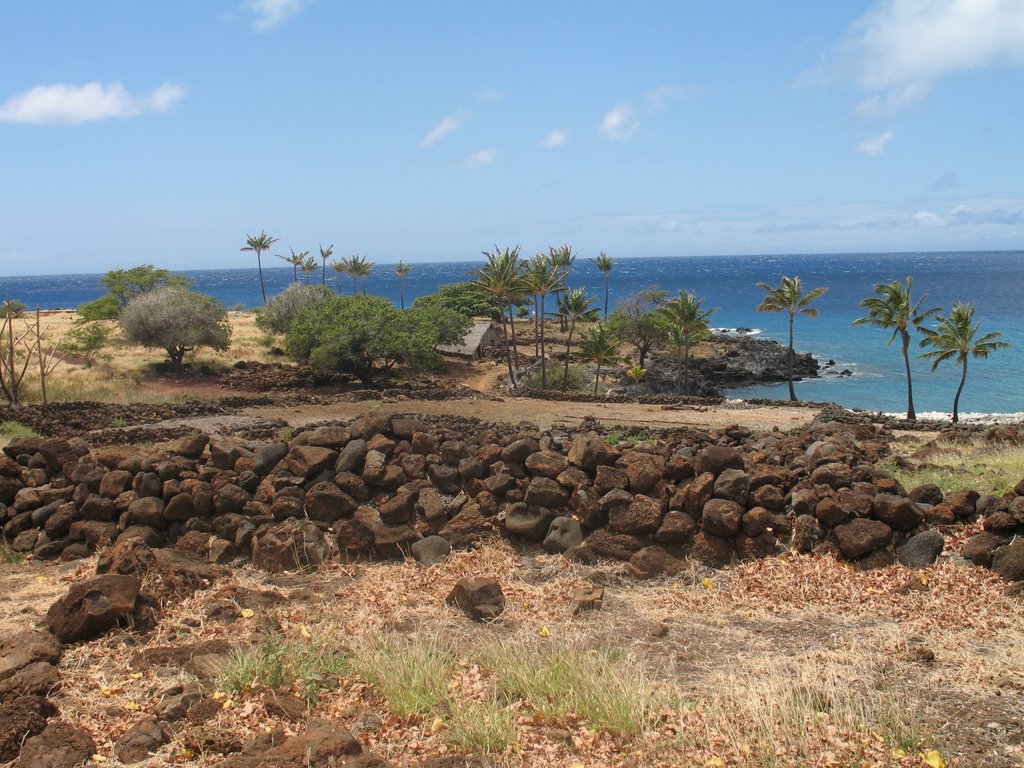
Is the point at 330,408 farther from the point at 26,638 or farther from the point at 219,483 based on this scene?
the point at 26,638

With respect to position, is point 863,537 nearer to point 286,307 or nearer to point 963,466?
point 963,466

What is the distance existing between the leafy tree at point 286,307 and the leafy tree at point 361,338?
9.72 metres

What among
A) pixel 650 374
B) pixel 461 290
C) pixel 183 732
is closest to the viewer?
pixel 183 732

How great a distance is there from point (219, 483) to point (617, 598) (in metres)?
5.52

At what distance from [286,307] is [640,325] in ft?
83.7

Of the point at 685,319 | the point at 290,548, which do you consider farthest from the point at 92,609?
the point at 685,319

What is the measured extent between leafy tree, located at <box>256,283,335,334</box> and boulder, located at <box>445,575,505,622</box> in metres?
47.4

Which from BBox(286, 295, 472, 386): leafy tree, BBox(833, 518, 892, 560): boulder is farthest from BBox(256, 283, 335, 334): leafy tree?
BBox(833, 518, 892, 560): boulder

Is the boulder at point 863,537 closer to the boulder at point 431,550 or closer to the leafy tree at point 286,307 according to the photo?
the boulder at point 431,550

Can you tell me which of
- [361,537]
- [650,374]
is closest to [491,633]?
[361,537]

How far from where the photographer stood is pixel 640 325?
59.5m

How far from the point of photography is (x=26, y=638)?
272 inches

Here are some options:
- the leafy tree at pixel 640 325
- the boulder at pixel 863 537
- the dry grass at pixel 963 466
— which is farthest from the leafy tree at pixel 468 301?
the boulder at pixel 863 537

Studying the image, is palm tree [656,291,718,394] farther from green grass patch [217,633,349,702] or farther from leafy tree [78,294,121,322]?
green grass patch [217,633,349,702]
